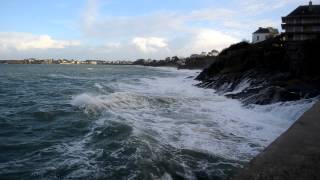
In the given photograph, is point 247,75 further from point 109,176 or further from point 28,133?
point 109,176

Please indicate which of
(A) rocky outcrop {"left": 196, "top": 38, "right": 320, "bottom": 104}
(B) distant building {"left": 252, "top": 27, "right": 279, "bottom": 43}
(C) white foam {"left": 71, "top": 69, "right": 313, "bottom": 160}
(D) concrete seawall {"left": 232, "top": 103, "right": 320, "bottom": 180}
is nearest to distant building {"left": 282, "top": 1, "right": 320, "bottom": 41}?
(A) rocky outcrop {"left": 196, "top": 38, "right": 320, "bottom": 104}

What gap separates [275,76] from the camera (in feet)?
94.9

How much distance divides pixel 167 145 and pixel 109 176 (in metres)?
3.22

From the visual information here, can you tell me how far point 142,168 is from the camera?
9.16m

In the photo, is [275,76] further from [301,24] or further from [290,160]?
[290,160]

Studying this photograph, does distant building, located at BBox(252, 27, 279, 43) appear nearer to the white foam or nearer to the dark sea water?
the white foam

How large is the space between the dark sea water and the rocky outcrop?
2649 mm

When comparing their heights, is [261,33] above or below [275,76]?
above

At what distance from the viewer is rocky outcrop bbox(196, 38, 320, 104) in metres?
21.5

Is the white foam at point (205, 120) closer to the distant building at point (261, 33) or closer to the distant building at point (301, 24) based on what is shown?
the distant building at point (301, 24)

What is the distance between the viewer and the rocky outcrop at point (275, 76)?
21.5 m

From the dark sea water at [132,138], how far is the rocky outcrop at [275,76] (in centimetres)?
265

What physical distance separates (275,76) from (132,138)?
65.2 ft

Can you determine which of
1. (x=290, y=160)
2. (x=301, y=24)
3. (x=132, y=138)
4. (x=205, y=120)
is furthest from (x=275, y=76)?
(x=290, y=160)
